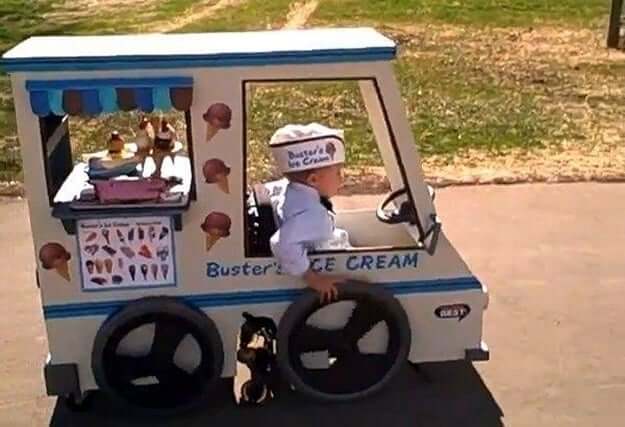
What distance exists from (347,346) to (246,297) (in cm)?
45

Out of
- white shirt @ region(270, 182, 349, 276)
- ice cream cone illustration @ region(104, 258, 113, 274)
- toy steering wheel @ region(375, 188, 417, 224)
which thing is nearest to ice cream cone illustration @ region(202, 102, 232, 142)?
white shirt @ region(270, 182, 349, 276)

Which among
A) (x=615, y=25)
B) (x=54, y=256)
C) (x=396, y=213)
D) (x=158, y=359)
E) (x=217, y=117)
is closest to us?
(x=217, y=117)

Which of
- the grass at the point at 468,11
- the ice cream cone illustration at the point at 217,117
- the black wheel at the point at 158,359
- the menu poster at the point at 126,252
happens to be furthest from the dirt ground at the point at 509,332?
the grass at the point at 468,11

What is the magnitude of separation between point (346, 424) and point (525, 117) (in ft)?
16.8

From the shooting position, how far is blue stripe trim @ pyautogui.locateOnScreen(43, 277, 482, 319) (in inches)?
166

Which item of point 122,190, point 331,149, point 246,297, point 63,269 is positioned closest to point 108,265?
point 63,269

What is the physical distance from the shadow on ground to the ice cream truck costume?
0.08 meters

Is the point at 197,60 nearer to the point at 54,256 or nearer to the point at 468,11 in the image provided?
the point at 54,256

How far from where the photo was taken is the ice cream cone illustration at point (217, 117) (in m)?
4.01

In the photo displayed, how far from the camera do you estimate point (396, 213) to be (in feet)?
15.4

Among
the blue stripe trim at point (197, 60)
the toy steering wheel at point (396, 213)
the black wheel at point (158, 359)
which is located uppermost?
the blue stripe trim at point (197, 60)

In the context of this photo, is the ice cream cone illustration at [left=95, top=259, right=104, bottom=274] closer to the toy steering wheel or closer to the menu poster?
the menu poster

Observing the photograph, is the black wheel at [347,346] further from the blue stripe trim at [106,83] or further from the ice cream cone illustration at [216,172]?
the blue stripe trim at [106,83]

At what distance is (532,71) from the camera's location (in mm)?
11039
